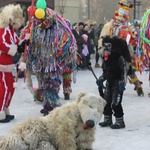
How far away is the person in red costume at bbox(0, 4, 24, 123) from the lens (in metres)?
6.38

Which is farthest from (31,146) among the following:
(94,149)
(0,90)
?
(0,90)

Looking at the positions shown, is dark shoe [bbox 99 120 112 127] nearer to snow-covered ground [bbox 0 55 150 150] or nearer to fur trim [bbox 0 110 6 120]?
snow-covered ground [bbox 0 55 150 150]

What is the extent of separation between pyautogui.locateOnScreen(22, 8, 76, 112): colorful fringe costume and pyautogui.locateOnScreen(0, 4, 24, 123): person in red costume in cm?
28

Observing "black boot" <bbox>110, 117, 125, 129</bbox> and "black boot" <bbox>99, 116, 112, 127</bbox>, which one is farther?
"black boot" <bbox>99, 116, 112, 127</bbox>

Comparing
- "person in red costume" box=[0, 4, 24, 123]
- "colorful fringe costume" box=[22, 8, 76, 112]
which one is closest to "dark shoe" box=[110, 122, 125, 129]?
"colorful fringe costume" box=[22, 8, 76, 112]

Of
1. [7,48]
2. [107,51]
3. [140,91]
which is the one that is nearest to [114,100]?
[107,51]

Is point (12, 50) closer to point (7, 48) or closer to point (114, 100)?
point (7, 48)

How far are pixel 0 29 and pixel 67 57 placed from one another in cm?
Result: 120

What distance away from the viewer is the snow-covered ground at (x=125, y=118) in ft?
17.0

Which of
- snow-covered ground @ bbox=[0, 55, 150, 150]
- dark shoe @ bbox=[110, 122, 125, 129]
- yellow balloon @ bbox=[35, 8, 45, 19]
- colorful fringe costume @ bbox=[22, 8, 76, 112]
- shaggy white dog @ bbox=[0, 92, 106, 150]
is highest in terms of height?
yellow balloon @ bbox=[35, 8, 45, 19]

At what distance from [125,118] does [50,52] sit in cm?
161

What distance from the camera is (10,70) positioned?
655 centimetres

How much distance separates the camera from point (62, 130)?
14.4ft

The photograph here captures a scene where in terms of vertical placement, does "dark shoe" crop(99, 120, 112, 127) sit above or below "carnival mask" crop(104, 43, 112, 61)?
below
